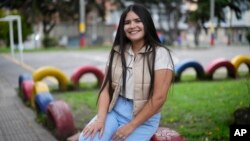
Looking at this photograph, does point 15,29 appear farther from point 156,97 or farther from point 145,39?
point 156,97

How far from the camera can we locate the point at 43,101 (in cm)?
734

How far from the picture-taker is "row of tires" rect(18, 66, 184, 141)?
388 cm

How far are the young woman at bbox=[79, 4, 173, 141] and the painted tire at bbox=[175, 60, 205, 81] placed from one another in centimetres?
860

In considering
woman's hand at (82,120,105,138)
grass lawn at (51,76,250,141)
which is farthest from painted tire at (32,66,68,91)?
woman's hand at (82,120,105,138)

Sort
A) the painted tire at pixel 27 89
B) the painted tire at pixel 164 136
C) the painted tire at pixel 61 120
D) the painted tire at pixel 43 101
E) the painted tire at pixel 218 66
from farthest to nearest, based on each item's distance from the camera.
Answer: the painted tire at pixel 218 66, the painted tire at pixel 27 89, the painted tire at pixel 43 101, the painted tire at pixel 61 120, the painted tire at pixel 164 136

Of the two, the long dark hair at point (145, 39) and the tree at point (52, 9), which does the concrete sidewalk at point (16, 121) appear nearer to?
the long dark hair at point (145, 39)

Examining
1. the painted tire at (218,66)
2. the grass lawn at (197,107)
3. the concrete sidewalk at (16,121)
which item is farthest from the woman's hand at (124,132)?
the painted tire at (218,66)

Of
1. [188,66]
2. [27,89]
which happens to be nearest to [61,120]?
[27,89]

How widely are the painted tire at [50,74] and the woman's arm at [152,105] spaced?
7.17 metres

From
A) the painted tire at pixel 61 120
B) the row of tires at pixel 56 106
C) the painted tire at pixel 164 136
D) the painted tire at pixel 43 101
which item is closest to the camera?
the painted tire at pixel 164 136

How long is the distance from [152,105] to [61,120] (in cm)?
294

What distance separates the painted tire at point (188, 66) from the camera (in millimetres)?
12141

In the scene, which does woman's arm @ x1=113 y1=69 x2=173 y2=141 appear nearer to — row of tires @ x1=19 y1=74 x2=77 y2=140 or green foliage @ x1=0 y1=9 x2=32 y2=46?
row of tires @ x1=19 y1=74 x2=77 y2=140

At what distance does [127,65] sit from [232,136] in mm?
1339
